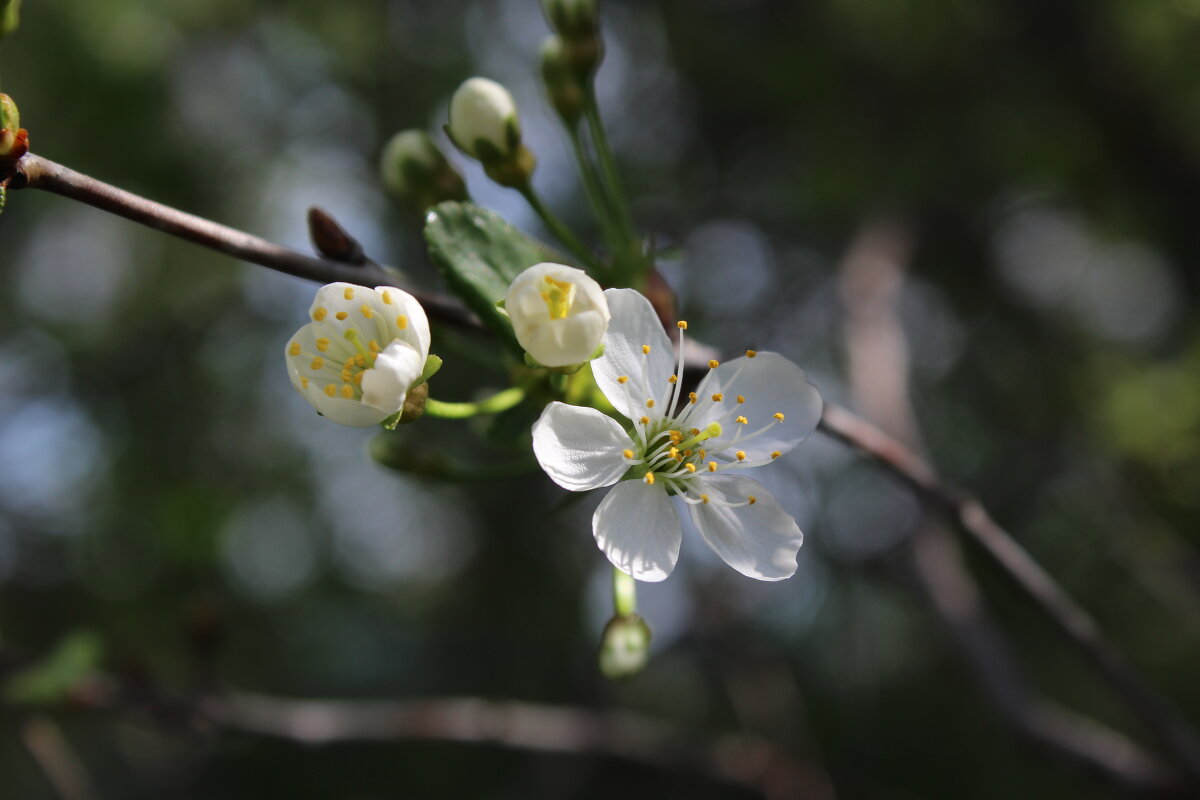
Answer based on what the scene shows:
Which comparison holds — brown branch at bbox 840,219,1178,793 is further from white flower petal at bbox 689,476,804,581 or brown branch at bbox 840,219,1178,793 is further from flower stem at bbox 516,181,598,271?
flower stem at bbox 516,181,598,271

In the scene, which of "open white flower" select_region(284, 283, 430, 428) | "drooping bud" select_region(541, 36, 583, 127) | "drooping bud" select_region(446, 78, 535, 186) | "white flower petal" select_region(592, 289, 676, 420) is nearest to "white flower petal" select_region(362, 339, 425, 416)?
"open white flower" select_region(284, 283, 430, 428)

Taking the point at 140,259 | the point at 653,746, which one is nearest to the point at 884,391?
the point at 653,746

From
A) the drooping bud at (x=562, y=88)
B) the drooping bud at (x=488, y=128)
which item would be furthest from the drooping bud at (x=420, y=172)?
the drooping bud at (x=562, y=88)

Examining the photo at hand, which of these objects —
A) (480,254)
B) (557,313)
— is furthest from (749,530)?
(480,254)

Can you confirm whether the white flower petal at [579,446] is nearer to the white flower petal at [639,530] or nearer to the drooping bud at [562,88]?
the white flower petal at [639,530]

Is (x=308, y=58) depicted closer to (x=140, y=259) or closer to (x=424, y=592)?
(x=140, y=259)

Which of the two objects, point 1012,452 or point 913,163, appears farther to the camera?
point 1012,452

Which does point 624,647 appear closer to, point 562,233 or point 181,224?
point 562,233
